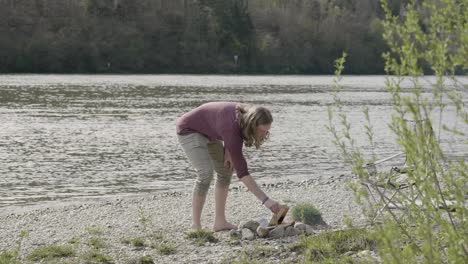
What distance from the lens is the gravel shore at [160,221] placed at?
8.71 metres

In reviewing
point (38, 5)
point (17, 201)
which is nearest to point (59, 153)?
point (17, 201)

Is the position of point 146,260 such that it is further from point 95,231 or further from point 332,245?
point 95,231

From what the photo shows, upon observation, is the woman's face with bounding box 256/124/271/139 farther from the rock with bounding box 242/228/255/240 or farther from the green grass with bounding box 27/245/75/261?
the green grass with bounding box 27/245/75/261

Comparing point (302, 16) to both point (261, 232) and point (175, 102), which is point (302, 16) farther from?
point (261, 232)

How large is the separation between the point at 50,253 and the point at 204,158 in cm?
199

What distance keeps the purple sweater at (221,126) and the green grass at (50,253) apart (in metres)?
1.81

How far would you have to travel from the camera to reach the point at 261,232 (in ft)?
30.4

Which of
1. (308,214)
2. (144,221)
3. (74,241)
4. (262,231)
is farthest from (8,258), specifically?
(308,214)

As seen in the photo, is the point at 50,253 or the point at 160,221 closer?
the point at 50,253

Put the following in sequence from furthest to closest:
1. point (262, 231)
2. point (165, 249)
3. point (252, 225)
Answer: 1. point (252, 225)
2. point (262, 231)
3. point (165, 249)

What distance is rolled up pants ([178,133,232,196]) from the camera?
9.12m

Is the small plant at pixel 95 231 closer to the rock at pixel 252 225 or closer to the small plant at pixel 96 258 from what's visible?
the small plant at pixel 96 258

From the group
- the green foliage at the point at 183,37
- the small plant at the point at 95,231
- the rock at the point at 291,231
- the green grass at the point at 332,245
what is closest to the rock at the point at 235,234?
the rock at the point at 291,231

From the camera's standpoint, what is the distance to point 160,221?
1136cm
